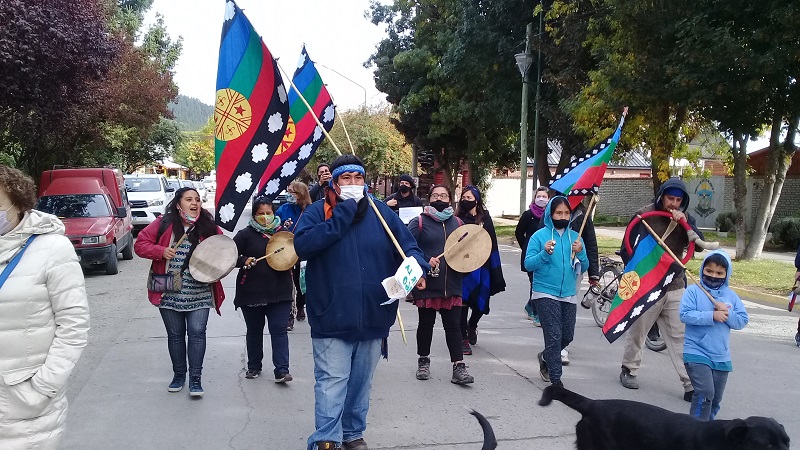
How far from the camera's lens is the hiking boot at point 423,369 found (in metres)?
6.36

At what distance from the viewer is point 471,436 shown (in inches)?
194

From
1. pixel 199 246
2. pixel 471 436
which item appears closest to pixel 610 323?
pixel 471 436

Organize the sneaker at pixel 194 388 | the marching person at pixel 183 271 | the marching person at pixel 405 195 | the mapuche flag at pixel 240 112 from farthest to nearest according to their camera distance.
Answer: the marching person at pixel 405 195, the sneaker at pixel 194 388, the marching person at pixel 183 271, the mapuche flag at pixel 240 112

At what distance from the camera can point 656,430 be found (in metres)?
3.46

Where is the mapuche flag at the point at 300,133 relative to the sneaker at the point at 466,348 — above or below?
above

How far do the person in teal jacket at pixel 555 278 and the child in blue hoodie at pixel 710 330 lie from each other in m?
1.29

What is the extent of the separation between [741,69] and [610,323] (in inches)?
344

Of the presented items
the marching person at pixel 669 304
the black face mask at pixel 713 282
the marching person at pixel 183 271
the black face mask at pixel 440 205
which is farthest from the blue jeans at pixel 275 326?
the black face mask at pixel 713 282

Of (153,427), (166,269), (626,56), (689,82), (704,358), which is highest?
(626,56)

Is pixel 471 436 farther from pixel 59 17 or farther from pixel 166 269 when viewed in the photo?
pixel 59 17

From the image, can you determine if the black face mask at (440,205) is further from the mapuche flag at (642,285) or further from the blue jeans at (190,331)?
the blue jeans at (190,331)

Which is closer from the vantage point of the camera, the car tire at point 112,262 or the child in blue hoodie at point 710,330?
the child in blue hoodie at point 710,330

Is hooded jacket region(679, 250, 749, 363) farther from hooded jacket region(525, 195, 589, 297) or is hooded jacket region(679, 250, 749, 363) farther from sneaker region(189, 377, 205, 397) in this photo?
sneaker region(189, 377, 205, 397)

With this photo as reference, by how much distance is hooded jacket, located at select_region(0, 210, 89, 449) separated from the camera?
295cm
